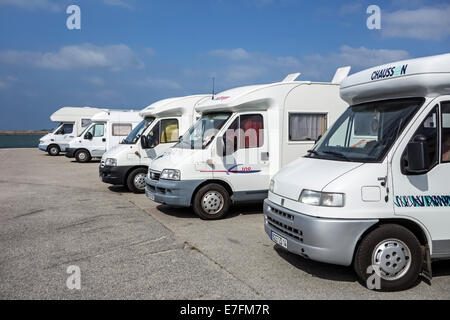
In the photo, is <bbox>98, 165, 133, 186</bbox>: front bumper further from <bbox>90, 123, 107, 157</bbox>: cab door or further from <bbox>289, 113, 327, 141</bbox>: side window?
<bbox>90, 123, 107, 157</bbox>: cab door

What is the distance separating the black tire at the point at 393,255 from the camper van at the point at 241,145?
4.12 m

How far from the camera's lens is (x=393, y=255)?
15.2ft

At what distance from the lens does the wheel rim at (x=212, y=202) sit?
329 inches

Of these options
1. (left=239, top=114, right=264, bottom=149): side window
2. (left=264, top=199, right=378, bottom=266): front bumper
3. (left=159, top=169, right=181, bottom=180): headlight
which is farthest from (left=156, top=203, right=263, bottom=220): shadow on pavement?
(left=264, top=199, right=378, bottom=266): front bumper

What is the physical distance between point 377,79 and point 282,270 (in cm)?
264

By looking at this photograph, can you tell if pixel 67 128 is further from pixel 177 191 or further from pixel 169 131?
pixel 177 191

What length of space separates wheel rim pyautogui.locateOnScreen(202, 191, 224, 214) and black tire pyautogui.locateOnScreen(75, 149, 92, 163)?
15.4m

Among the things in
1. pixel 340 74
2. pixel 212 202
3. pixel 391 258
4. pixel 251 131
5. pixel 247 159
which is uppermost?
pixel 340 74

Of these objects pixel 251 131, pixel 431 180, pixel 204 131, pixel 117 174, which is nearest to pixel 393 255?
pixel 431 180

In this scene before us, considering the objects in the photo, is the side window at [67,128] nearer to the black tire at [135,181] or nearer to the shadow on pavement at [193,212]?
the black tire at [135,181]

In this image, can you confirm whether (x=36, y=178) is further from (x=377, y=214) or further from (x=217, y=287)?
(x=377, y=214)

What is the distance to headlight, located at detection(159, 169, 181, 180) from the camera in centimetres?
823

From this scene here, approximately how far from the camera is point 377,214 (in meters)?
4.57

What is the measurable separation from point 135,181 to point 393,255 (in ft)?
27.6
